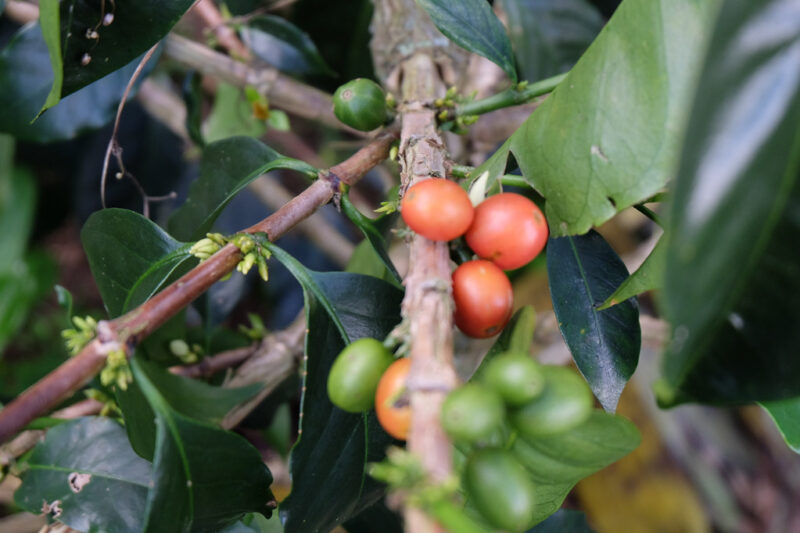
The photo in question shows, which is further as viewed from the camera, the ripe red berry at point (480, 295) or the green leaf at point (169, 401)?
the green leaf at point (169, 401)

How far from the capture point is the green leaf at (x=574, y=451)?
488 mm

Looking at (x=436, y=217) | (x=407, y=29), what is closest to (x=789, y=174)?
(x=436, y=217)

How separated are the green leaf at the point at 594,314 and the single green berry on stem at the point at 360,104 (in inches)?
11.6

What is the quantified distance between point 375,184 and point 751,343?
1.78 m

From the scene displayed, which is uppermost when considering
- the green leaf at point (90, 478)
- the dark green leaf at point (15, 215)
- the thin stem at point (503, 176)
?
Answer: the thin stem at point (503, 176)

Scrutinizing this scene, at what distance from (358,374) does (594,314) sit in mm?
406

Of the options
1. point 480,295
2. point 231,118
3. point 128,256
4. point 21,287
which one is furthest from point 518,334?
point 21,287

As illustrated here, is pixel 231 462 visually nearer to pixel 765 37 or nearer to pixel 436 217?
pixel 436 217

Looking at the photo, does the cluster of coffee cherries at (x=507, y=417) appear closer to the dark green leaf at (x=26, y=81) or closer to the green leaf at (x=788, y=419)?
the green leaf at (x=788, y=419)

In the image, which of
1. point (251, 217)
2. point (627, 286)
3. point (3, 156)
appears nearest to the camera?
point (627, 286)

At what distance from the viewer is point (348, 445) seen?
0.68 metres

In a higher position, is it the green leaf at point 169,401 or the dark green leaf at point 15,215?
the green leaf at point 169,401

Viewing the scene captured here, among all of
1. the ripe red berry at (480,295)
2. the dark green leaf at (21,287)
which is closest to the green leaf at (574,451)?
the ripe red berry at (480,295)

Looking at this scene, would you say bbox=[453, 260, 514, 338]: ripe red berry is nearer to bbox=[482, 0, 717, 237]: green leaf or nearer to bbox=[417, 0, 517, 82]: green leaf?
bbox=[482, 0, 717, 237]: green leaf
